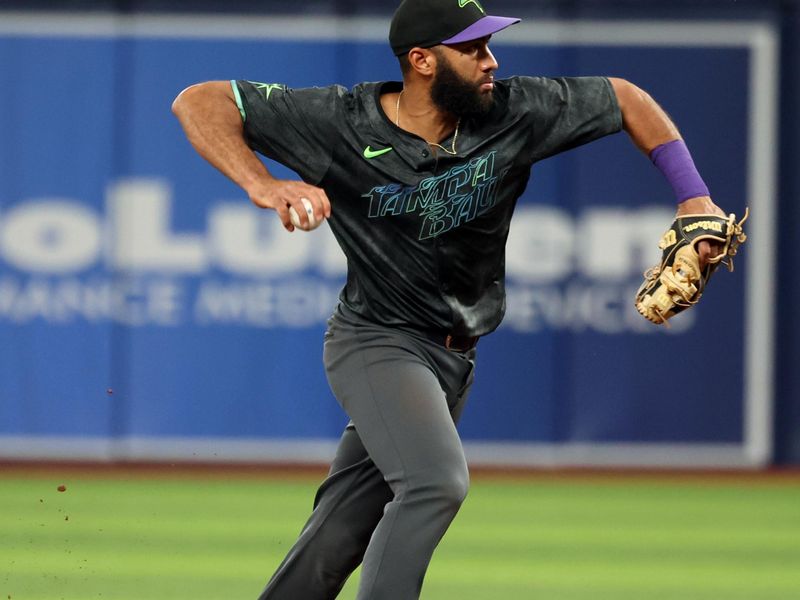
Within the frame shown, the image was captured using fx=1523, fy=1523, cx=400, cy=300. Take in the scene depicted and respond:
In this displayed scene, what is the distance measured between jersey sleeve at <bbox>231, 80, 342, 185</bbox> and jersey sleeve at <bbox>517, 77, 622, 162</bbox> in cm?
62

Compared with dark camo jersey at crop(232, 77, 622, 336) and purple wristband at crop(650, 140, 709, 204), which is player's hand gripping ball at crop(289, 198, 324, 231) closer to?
dark camo jersey at crop(232, 77, 622, 336)

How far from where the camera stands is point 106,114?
1079 centimetres

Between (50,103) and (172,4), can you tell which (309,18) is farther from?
(50,103)

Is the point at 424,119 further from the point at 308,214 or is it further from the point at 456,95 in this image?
the point at 308,214

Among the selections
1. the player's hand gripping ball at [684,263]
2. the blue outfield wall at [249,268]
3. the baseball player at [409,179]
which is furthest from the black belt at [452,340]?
the blue outfield wall at [249,268]

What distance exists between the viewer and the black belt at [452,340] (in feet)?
15.6

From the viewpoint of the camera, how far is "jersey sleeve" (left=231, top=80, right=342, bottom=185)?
4703 millimetres

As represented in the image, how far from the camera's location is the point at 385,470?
4441 mm

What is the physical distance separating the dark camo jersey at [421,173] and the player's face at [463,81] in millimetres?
91

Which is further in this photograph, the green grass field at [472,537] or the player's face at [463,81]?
the green grass field at [472,537]

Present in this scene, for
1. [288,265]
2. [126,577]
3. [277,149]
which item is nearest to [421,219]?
[277,149]

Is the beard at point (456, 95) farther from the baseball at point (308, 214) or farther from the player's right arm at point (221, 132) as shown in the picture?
the baseball at point (308, 214)

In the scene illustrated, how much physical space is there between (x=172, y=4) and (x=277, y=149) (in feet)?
21.1

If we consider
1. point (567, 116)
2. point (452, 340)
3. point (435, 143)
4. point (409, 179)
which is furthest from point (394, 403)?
point (567, 116)
